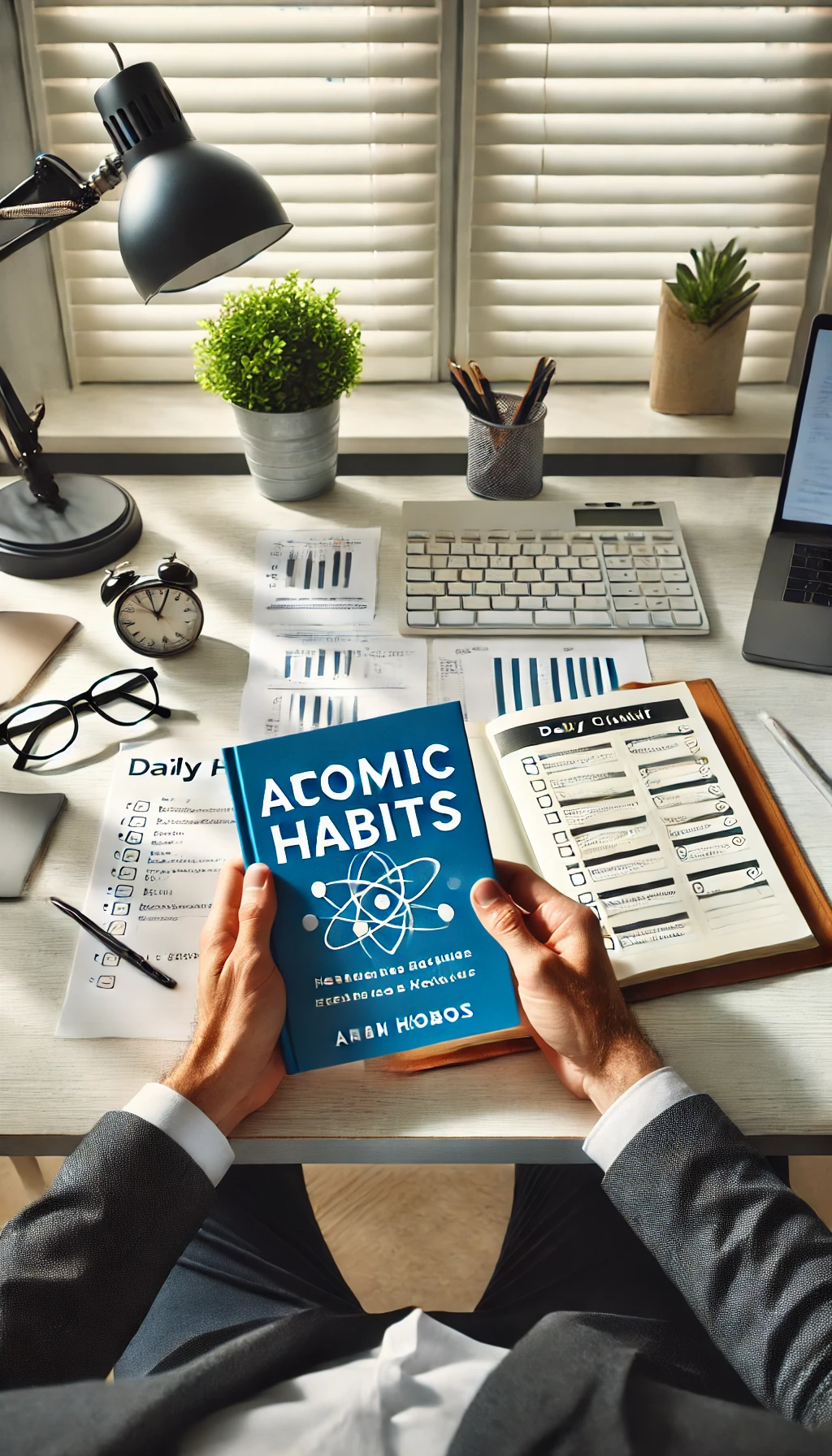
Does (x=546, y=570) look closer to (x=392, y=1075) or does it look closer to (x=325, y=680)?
(x=325, y=680)

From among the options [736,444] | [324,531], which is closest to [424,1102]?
A: [324,531]

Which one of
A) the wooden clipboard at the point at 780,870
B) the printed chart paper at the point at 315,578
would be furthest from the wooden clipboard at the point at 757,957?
the printed chart paper at the point at 315,578

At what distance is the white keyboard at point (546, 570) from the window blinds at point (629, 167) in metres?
0.46

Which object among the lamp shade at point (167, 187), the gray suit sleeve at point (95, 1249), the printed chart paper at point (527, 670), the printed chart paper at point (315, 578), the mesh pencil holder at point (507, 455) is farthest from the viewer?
the mesh pencil holder at point (507, 455)

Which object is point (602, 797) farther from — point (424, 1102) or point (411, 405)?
point (411, 405)

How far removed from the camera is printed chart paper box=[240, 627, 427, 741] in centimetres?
107

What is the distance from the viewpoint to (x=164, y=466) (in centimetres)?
160

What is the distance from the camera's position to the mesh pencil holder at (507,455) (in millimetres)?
1307

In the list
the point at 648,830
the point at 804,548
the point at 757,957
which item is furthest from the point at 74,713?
the point at 804,548

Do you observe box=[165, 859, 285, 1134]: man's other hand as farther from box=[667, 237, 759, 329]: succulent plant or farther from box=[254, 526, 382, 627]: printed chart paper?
box=[667, 237, 759, 329]: succulent plant

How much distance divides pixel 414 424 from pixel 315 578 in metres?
0.45

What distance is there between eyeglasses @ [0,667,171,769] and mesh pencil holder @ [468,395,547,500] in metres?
0.53

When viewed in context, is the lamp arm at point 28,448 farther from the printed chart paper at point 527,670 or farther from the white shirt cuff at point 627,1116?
the white shirt cuff at point 627,1116

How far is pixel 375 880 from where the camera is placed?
2.71ft
